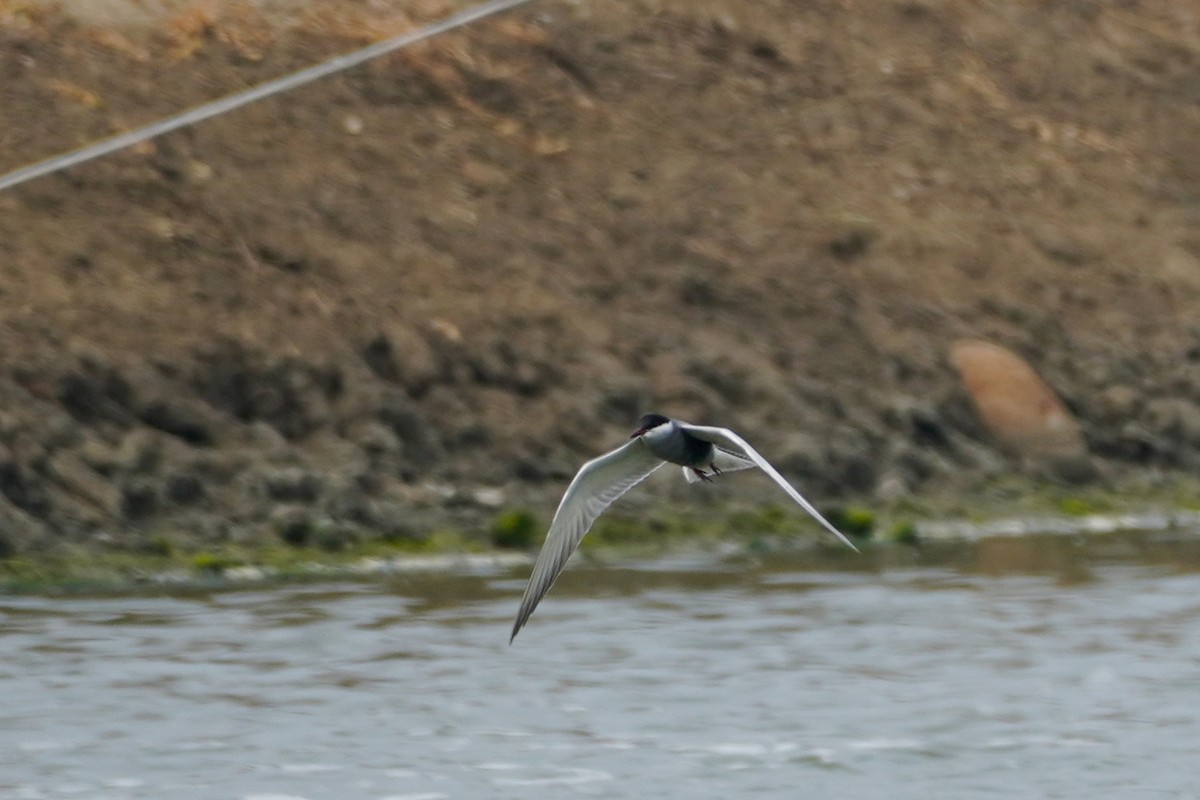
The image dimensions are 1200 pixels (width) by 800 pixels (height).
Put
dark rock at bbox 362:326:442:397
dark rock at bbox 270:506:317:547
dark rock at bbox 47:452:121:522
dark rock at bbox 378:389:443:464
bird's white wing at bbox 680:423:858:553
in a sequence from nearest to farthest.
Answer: bird's white wing at bbox 680:423:858:553
dark rock at bbox 47:452:121:522
dark rock at bbox 270:506:317:547
dark rock at bbox 378:389:443:464
dark rock at bbox 362:326:442:397

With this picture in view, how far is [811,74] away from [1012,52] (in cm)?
193

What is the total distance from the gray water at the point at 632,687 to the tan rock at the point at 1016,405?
2010mm

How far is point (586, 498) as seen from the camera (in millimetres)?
9117

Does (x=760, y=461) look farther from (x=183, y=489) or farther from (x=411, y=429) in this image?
(x=411, y=429)

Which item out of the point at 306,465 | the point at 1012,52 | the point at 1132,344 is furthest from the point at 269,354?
the point at 1012,52

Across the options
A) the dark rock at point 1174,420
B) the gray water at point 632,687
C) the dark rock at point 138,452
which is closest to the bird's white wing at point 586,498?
the gray water at point 632,687

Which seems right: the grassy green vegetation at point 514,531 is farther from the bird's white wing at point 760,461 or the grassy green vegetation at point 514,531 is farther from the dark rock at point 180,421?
the bird's white wing at point 760,461

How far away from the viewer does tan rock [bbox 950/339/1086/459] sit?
49.0 ft

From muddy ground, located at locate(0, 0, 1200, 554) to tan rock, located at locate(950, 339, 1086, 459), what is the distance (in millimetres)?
162

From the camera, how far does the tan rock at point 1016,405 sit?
14945mm

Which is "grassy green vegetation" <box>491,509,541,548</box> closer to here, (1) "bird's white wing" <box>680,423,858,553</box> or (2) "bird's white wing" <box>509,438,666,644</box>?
(2) "bird's white wing" <box>509,438,666,644</box>

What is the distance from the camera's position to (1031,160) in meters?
18.1

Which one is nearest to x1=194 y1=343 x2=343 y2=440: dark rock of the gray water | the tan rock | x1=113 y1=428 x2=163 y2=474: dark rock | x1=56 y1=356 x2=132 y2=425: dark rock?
x1=56 y1=356 x2=132 y2=425: dark rock

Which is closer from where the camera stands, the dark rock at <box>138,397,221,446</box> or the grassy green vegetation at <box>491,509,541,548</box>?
the grassy green vegetation at <box>491,509,541,548</box>
